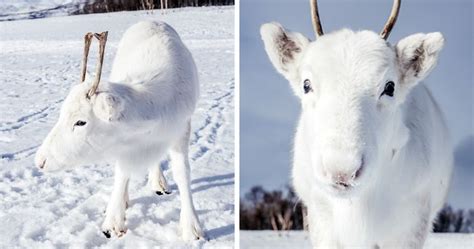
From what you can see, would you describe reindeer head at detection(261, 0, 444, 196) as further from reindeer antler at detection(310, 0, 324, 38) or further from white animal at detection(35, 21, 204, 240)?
white animal at detection(35, 21, 204, 240)

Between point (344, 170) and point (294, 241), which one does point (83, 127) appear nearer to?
point (344, 170)

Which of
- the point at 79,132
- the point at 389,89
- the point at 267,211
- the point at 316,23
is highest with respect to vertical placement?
the point at 316,23

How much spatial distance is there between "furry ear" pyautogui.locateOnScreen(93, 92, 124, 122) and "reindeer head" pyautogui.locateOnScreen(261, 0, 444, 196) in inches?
18.4

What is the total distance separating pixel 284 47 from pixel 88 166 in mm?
982

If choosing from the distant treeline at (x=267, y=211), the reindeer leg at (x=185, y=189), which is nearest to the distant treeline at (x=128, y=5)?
the reindeer leg at (x=185, y=189)

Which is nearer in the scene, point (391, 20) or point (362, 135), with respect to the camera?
point (362, 135)

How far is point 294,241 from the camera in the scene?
7.97ft

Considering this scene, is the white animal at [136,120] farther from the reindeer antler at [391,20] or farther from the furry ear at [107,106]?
the reindeer antler at [391,20]

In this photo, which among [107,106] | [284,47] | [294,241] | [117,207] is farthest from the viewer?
[294,241]

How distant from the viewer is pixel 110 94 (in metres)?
1.49

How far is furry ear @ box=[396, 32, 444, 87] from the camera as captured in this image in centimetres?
108

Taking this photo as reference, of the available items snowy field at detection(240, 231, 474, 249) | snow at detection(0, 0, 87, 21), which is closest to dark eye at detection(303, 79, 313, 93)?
snowy field at detection(240, 231, 474, 249)

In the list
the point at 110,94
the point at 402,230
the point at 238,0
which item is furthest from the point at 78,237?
the point at 402,230

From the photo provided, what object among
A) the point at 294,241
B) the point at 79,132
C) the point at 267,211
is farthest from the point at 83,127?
the point at 267,211
